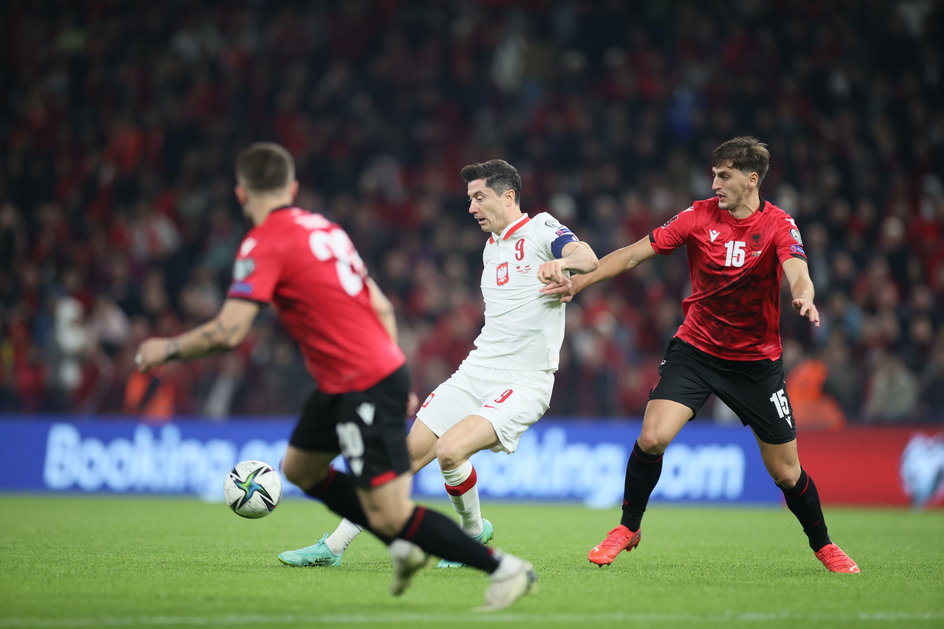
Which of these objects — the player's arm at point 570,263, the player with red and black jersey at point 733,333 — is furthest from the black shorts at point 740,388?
the player's arm at point 570,263

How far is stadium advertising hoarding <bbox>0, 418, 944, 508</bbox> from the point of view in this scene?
15.4 meters

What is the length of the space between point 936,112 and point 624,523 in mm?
Result: 14281

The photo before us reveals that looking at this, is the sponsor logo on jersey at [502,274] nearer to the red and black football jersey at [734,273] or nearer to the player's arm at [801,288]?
the red and black football jersey at [734,273]

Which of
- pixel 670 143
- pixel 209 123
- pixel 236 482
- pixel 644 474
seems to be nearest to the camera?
pixel 236 482

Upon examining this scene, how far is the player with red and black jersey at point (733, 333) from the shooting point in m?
8.01

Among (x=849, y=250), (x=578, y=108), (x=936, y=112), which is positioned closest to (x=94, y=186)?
(x=578, y=108)

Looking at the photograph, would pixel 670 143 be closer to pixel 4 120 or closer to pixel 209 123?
pixel 209 123

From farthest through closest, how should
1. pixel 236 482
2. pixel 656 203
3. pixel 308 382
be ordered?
pixel 656 203 < pixel 308 382 < pixel 236 482

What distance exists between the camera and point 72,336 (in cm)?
1780

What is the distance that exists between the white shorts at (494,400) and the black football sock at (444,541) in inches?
76.9

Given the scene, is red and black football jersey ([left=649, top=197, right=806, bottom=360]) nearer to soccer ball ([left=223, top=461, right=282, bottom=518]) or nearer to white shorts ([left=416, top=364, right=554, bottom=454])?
white shorts ([left=416, top=364, right=554, bottom=454])

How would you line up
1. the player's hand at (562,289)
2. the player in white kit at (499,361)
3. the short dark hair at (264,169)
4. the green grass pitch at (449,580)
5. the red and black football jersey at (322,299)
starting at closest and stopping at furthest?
the green grass pitch at (449,580) < the red and black football jersey at (322,299) < the short dark hair at (264,169) < the player's hand at (562,289) < the player in white kit at (499,361)

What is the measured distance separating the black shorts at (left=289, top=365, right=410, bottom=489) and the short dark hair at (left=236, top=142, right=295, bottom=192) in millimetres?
1116

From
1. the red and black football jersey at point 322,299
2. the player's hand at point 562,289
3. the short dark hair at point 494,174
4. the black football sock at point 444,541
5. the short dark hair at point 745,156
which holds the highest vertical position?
the short dark hair at point 745,156
